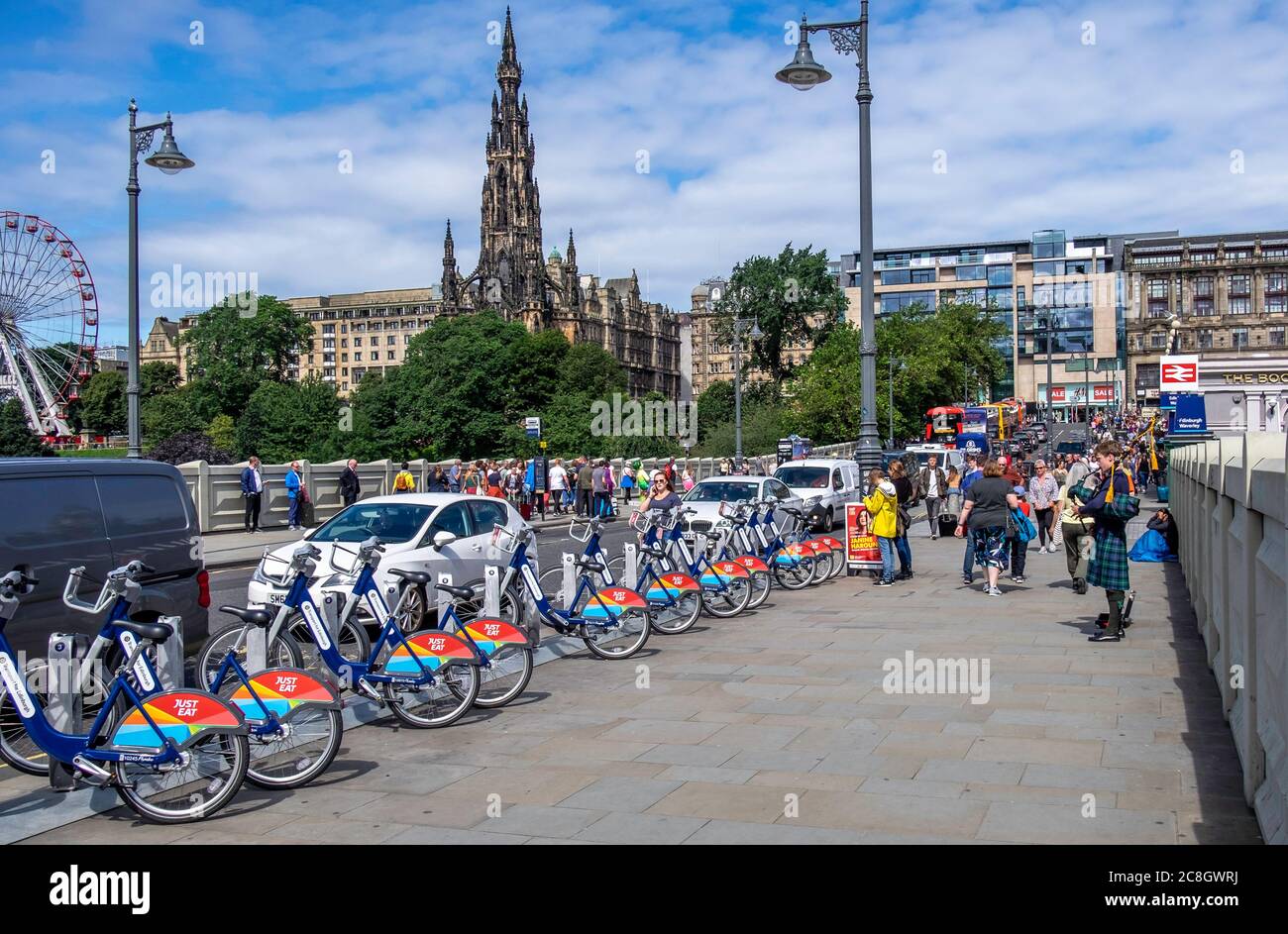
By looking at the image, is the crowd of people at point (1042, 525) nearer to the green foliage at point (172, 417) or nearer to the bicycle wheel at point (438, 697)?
the bicycle wheel at point (438, 697)

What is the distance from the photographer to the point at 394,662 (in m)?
8.11

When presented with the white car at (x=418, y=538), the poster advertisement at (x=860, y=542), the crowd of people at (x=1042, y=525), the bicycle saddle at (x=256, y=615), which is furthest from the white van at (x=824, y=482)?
the bicycle saddle at (x=256, y=615)

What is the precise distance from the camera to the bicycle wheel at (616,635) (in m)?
10.9

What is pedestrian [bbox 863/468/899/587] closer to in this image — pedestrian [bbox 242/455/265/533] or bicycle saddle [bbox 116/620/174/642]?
bicycle saddle [bbox 116/620/174/642]

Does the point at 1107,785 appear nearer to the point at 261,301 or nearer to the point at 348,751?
the point at 348,751

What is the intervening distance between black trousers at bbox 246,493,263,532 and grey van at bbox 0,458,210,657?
19738mm

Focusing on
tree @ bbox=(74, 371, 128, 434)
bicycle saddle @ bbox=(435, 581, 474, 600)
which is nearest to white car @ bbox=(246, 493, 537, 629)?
bicycle saddle @ bbox=(435, 581, 474, 600)

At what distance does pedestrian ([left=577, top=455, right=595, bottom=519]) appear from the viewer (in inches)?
1373

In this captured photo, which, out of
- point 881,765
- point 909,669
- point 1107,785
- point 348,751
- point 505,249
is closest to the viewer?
point 1107,785

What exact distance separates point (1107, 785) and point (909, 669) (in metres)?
3.50

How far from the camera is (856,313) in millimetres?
142375

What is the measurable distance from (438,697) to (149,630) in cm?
260

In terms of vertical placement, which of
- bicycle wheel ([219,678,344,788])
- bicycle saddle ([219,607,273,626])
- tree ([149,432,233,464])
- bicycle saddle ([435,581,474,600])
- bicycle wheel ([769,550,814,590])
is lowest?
bicycle wheel ([769,550,814,590])
